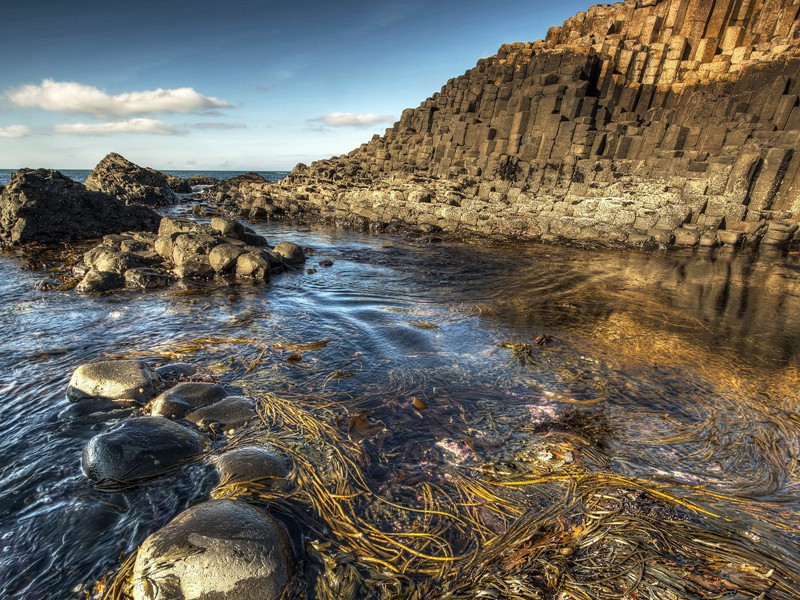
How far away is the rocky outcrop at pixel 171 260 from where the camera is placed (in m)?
8.15

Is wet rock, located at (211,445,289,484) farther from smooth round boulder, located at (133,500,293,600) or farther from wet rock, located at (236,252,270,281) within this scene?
wet rock, located at (236,252,270,281)

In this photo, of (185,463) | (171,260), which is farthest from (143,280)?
(185,463)

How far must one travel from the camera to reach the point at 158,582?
82.7 inches

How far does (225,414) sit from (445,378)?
2.57 metres

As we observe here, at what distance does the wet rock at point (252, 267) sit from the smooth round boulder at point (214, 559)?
286 inches

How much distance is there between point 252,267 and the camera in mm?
9141

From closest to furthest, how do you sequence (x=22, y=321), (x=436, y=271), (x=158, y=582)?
(x=158, y=582) < (x=22, y=321) < (x=436, y=271)

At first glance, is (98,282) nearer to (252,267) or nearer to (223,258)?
(223,258)

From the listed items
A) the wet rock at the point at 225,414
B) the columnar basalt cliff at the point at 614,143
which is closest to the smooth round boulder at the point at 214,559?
the wet rock at the point at 225,414

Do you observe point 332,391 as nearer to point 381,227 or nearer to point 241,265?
point 241,265

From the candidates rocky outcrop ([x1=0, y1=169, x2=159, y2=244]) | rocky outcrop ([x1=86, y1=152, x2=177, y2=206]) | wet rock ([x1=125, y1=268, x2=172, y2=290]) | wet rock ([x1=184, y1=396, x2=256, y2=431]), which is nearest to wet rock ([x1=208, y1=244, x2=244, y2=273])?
wet rock ([x1=125, y1=268, x2=172, y2=290])

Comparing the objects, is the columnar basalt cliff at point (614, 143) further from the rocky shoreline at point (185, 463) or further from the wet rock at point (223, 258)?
the rocky shoreline at point (185, 463)

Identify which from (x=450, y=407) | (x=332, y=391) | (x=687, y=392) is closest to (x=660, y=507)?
(x=450, y=407)

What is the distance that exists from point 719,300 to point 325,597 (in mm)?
10540
